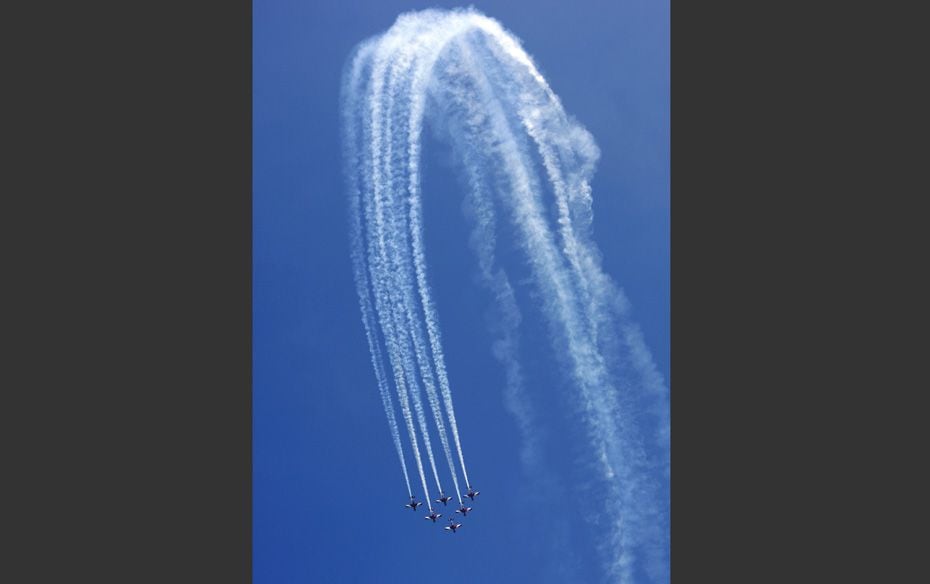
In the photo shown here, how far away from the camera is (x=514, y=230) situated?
7.36 metres

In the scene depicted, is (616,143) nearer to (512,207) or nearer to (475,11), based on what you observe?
(512,207)

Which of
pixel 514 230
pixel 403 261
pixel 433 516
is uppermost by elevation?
pixel 514 230

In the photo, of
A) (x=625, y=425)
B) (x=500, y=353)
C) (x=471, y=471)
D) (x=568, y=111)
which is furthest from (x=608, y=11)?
(x=471, y=471)

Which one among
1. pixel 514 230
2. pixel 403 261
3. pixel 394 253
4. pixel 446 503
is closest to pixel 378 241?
pixel 394 253

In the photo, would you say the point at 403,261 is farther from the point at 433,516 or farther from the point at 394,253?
the point at 433,516

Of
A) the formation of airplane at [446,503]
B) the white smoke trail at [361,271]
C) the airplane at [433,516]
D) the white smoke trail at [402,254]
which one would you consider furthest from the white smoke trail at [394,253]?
the airplane at [433,516]

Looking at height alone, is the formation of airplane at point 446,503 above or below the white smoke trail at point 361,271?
below

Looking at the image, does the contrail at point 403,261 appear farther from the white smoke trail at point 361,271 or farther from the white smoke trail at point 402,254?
the white smoke trail at point 361,271

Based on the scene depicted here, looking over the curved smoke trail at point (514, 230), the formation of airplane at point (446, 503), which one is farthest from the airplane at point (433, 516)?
the curved smoke trail at point (514, 230)

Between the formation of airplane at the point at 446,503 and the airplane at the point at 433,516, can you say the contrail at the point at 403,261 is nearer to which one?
the formation of airplane at the point at 446,503

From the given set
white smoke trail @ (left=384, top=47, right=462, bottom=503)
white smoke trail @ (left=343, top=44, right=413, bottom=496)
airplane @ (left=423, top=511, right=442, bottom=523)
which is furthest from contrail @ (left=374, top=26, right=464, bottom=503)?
airplane @ (left=423, top=511, right=442, bottom=523)

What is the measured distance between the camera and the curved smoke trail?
7297mm

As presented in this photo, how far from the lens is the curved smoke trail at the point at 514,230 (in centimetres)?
730

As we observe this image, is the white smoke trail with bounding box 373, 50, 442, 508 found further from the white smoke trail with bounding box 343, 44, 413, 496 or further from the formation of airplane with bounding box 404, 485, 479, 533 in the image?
the formation of airplane with bounding box 404, 485, 479, 533
